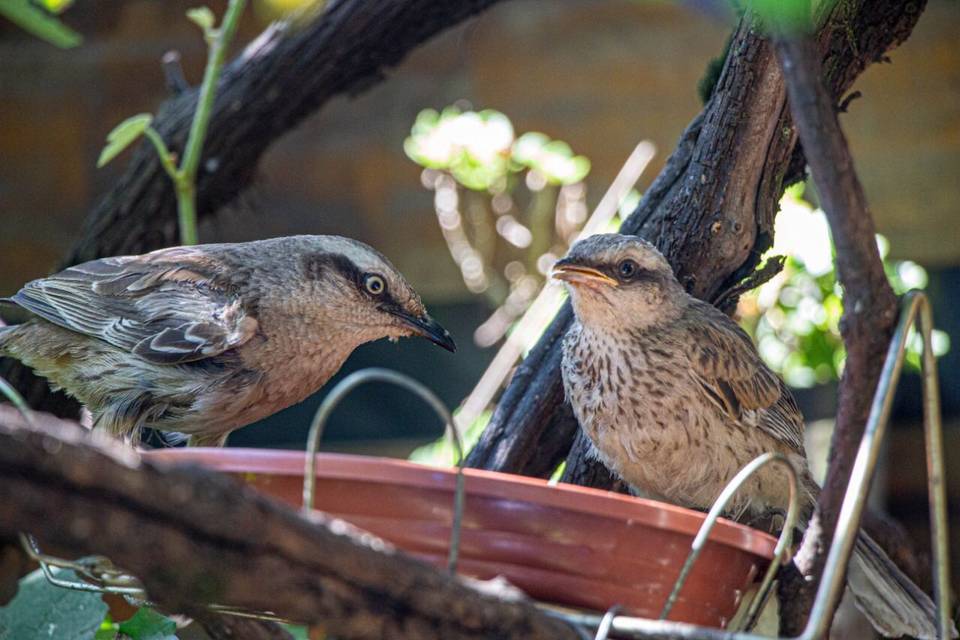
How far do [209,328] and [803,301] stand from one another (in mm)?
2716

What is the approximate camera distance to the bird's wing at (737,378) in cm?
332

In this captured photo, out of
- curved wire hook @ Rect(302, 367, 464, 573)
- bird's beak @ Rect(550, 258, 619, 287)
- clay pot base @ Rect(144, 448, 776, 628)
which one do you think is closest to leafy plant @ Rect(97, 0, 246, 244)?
bird's beak @ Rect(550, 258, 619, 287)

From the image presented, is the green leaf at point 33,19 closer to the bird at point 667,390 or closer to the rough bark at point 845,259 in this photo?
the bird at point 667,390

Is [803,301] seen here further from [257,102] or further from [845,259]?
[845,259]

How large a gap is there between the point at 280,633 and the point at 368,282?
3.13ft

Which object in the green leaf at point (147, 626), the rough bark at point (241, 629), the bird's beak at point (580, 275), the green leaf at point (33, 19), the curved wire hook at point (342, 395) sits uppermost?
the bird's beak at point (580, 275)

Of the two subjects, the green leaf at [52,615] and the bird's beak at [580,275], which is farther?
the bird's beak at [580,275]

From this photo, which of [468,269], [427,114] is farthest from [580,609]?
[427,114]

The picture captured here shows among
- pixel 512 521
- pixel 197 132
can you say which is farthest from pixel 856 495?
pixel 197 132

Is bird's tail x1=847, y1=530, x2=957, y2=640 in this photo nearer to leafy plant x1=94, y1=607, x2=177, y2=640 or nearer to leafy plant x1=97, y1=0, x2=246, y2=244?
leafy plant x1=94, y1=607, x2=177, y2=640

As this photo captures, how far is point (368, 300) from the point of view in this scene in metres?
3.41

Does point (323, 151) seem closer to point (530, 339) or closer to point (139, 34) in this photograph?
point (139, 34)

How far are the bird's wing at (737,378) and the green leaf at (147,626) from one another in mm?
1462

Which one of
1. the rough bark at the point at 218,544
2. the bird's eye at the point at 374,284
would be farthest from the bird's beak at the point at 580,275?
the rough bark at the point at 218,544
